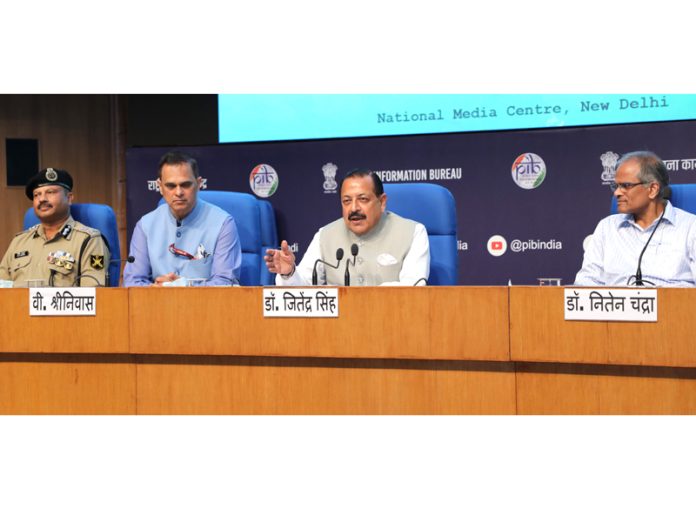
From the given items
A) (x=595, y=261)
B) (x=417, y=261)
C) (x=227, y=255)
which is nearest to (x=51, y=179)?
(x=227, y=255)

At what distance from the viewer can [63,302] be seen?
286 centimetres

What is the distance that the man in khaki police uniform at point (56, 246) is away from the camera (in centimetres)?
372

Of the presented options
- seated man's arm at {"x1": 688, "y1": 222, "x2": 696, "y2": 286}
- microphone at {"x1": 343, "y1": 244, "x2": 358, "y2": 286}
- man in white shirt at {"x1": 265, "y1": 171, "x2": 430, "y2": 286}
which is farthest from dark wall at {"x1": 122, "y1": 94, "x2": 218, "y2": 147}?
seated man's arm at {"x1": 688, "y1": 222, "x2": 696, "y2": 286}

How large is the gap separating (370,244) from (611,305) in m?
1.34

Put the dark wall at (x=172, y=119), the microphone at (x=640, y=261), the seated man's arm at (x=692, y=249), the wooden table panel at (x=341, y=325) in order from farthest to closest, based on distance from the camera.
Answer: the dark wall at (x=172, y=119), the seated man's arm at (x=692, y=249), the microphone at (x=640, y=261), the wooden table panel at (x=341, y=325)

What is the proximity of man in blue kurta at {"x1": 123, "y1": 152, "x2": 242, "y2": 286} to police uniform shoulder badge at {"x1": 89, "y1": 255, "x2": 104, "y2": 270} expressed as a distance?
0.35 feet

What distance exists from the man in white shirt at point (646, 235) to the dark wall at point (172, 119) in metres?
3.93

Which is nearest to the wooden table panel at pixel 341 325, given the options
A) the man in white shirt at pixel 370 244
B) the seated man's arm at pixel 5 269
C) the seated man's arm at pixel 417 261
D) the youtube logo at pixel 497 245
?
the man in white shirt at pixel 370 244

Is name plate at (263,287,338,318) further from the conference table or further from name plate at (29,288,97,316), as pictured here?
name plate at (29,288,97,316)

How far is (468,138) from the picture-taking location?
4453mm

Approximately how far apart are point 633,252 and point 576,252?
1.01 metres

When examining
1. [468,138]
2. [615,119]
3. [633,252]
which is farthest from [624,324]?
[615,119]

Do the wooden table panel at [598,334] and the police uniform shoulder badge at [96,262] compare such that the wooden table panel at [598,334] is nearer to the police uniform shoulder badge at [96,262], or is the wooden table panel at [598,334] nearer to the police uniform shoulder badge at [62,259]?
the police uniform shoulder badge at [96,262]

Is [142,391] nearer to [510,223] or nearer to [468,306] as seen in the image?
[468,306]
